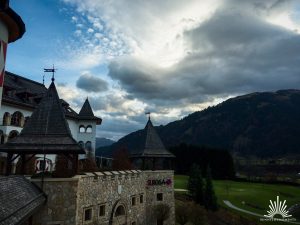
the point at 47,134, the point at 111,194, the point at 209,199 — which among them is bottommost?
the point at 209,199

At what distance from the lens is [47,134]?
17266mm

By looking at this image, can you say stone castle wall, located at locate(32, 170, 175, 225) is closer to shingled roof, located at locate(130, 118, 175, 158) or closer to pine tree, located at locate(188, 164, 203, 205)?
shingled roof, located at locate(130, 118, 175, 158)

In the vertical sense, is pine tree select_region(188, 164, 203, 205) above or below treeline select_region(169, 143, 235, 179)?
below

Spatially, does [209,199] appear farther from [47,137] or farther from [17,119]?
[47,137]

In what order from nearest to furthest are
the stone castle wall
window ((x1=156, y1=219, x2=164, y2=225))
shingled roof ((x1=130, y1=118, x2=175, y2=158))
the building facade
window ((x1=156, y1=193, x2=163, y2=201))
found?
1. the stone castle wall
2. window ((x1=156, y1=219, x2=164, y2=225))
3. window ((x1=156, y1=193, x2=163, y2=201))
4. shingled roof ((x1=130, y1=118, x2=175, y2=158))
5. the building facade

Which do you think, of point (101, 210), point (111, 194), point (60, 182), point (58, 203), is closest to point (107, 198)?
point (111, 194)

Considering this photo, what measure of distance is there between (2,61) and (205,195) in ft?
145

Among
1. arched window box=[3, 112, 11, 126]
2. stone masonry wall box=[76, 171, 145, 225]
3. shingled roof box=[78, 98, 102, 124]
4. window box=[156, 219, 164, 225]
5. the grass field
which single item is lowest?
the grass field

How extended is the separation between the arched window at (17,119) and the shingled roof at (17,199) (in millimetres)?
21701

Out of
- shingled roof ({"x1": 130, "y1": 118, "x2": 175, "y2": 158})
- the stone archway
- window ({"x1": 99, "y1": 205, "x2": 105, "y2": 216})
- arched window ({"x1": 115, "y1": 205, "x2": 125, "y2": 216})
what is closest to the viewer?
window ({"x1": 99, "y1": 205, "x2": 105, "y2": 216})

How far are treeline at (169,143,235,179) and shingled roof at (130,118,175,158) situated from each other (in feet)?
206

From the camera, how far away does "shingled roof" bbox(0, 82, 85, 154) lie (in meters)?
16.5

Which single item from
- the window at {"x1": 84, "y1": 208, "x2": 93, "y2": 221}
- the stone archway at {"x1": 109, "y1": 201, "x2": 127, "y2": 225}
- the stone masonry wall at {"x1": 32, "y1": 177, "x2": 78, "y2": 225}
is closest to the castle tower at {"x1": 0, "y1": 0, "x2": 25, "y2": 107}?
the stone masonry wall at {"x1": 32, "y1": 177, "x2": 78, "y2": 225}

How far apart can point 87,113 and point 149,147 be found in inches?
644
